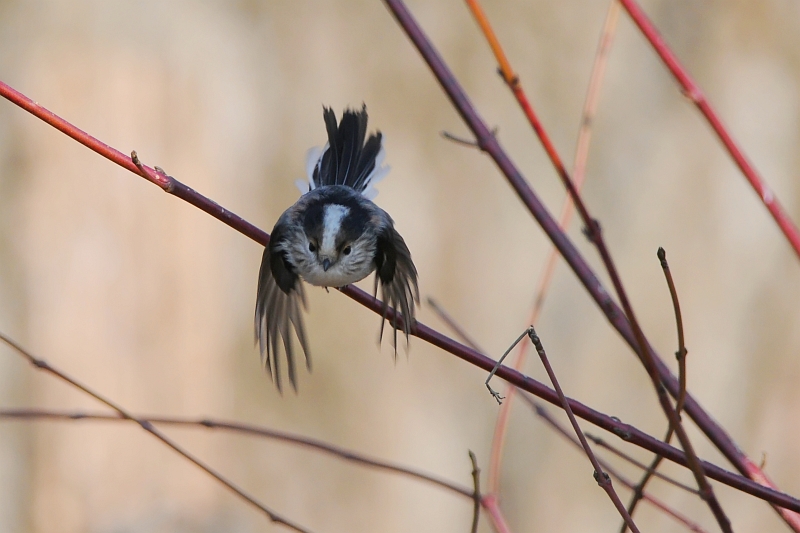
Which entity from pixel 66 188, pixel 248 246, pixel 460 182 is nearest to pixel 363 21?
pixel 460 182

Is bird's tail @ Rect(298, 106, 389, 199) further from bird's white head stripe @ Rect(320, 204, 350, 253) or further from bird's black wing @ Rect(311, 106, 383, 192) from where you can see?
bird's white head stripe @ Rect(320, 204, 350, 253)

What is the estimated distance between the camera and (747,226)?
4215 millimetres

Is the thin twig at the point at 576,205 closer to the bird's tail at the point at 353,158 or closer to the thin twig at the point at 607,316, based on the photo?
the thin twig at the point at 607,316

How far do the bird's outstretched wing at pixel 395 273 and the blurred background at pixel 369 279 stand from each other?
1.51 m

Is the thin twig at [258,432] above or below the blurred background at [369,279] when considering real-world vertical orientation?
below

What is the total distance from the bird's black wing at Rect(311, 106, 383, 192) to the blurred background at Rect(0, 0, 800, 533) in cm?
117

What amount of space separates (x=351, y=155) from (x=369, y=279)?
119 cm

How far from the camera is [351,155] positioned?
8.25 feet

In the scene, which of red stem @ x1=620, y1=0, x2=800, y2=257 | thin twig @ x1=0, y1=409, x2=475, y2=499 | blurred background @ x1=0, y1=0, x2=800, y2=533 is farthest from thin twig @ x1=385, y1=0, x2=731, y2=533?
blurred background @ x1=0, y1=0, x2=800, y2=533

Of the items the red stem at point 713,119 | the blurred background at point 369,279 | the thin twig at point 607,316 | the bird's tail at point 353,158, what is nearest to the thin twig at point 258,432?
the thin twig at point 607,316

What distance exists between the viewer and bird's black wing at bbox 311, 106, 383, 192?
96.7 inches

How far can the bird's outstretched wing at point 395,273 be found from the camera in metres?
1.77

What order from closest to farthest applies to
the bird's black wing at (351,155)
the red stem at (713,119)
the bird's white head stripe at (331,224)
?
the red stem at (713,119)
the bird's white head stripe at (331,224)
the bird's black wing at (351,155)

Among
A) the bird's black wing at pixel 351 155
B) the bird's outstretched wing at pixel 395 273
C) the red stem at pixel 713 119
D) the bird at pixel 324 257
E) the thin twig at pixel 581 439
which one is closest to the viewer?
→ the thin twig at pixel 581 439
